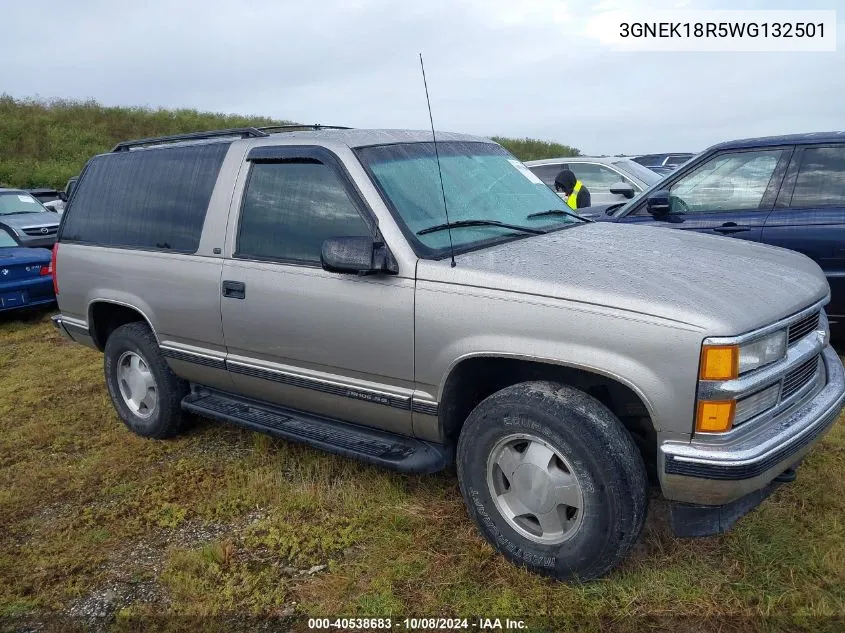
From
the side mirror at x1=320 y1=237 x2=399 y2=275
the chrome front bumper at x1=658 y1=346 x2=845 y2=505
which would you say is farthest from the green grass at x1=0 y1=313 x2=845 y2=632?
the side mirror at x1=320 y1=237 x2=399 y2=275

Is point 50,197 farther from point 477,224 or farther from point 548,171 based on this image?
point 477,224

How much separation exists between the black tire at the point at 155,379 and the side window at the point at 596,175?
7170mm

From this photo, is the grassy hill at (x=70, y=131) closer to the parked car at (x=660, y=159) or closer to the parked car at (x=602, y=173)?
the parked car at (x=660, y=159)

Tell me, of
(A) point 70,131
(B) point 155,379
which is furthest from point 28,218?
(A) point 70,131

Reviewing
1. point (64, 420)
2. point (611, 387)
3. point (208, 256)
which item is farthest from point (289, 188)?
point (64, 420)

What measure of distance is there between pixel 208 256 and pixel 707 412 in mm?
2759

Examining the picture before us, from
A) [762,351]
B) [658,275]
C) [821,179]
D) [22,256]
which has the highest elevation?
[821,179]

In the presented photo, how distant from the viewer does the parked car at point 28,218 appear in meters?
11.1

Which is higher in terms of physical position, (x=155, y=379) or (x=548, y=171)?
(x=548, y=171)

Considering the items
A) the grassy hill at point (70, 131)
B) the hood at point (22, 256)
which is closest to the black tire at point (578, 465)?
the hood at point (22, 256)

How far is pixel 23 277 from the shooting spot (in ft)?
28.3

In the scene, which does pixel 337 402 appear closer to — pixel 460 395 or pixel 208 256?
pixel 460 395

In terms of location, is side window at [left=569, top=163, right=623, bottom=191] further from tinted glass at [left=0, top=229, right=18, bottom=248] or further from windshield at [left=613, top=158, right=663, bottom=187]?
tinted glass at [left=0, top=229, right=18, bottom=248]

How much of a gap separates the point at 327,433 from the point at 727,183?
392 centimetres
